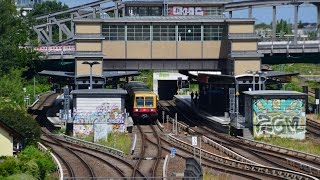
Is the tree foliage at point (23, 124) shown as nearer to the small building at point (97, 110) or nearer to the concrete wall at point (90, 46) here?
the small building at point (97, 110)

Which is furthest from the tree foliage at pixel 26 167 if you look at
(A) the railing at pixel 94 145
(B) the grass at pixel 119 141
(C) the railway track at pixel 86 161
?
(B) the grass at pixel 119 141

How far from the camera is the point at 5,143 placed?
34.9 metres

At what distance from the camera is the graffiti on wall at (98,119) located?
54938 mm

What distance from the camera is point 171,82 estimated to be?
338 ft

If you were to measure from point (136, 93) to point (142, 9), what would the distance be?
46.8 feet

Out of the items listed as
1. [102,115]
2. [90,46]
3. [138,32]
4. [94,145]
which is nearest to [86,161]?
[94,145]

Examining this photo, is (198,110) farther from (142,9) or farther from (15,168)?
(15,168)

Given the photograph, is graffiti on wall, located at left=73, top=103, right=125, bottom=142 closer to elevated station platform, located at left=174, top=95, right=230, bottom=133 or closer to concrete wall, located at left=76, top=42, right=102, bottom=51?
elevated station platform, located at left=174, top=95, right=230, bottom=133

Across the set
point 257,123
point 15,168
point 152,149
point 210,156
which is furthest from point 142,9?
point 15,168

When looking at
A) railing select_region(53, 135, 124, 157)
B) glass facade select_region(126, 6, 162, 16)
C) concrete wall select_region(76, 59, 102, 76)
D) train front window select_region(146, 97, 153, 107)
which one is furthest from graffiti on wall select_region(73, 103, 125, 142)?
glass facade select_region(126, 6, 162, 16)

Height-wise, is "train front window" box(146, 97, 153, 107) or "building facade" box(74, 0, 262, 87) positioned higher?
"building facade" box(74, 0, 262, 87)

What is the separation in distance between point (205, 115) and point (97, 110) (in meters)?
14.5

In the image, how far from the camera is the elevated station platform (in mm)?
58253

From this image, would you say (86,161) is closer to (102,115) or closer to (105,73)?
(102,115)
